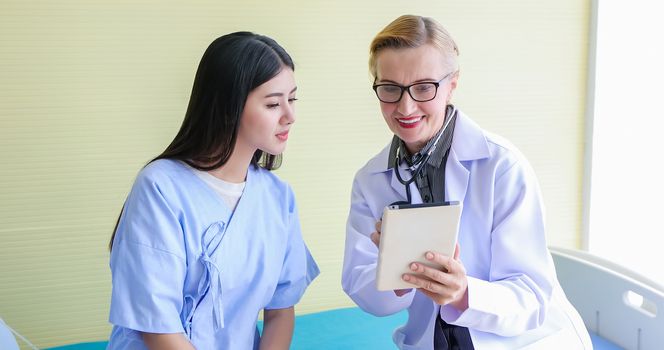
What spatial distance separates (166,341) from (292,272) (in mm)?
439

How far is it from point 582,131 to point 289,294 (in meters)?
2.01

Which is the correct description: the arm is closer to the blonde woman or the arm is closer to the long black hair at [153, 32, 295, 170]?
the blonde woman

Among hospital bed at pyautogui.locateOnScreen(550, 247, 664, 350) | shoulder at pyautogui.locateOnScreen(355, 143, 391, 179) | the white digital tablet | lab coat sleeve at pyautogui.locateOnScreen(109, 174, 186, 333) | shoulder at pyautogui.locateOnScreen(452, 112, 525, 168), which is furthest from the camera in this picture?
hospital bed at pyautogui.locateOnScreen(550, 247, 664, 350)

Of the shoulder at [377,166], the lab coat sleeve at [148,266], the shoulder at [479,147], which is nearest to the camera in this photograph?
the lab coat sleeve at [148,266]

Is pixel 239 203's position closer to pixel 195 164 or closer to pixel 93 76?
pixel 195 164

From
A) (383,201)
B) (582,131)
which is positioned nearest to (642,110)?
(582,131)

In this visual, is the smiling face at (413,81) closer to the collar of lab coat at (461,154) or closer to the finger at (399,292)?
the collar of lab coat at (461,154)

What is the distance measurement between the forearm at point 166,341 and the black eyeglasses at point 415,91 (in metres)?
0.77

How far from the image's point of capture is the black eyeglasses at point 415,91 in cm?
164

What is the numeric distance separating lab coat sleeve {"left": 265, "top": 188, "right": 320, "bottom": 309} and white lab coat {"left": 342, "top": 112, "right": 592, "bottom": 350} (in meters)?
0.16

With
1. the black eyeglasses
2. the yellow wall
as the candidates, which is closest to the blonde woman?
the black eyeglasses

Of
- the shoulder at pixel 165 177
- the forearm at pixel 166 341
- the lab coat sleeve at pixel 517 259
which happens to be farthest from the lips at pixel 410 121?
the forearm at pixel 166 341

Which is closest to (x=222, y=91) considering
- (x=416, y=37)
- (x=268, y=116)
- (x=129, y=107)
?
(x=268, y=116)

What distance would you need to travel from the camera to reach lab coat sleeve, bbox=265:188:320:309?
1922 mm
